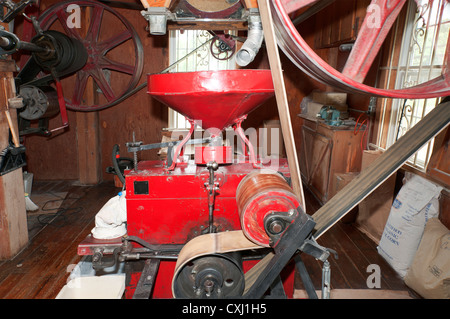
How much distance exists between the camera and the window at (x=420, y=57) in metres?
2.77

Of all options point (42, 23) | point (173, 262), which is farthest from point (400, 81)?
point (42, 23)

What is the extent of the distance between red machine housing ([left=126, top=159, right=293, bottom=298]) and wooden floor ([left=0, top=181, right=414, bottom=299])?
0.88m

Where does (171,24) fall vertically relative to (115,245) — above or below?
above

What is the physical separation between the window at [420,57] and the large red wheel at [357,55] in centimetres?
144

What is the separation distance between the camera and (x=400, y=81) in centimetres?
Result: 333

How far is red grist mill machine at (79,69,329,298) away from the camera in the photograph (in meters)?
1.54

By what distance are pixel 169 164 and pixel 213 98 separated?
0.61 metres

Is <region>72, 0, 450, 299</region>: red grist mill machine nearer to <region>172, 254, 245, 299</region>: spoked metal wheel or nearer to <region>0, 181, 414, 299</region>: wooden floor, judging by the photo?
<region>172, 254, 245, 299</region>: spoked metal wheel

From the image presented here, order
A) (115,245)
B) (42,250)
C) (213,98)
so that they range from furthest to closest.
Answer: (42,250)
(115,245)
(213,98)

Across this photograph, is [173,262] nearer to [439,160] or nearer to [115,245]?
[115,245]

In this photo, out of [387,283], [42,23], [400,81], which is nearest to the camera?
[387,283]

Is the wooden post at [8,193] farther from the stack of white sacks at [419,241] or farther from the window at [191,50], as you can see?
the stack of white sacks at [419,241]

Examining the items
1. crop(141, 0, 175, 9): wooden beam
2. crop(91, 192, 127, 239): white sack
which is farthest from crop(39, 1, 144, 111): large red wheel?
crop(91, 192, 127, 239): white sack

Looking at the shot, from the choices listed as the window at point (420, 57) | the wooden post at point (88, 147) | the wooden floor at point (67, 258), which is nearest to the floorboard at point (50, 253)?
the wooden floor at point (67, 258)
